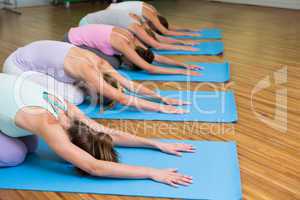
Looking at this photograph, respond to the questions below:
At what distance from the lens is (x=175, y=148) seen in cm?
257

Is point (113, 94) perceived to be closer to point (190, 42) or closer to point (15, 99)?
point (15, 99)

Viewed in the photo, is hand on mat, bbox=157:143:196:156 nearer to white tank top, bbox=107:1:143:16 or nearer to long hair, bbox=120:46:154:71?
long hair, bbox=120:46:154:71

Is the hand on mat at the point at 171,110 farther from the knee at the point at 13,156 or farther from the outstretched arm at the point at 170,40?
the outstretched arm at the point at 170,40

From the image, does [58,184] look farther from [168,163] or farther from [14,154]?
[168,163]

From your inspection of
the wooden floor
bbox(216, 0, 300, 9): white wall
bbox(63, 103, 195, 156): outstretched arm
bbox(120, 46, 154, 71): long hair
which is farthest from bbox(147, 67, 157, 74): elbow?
bbox(216, 0, 300, 9): white wall

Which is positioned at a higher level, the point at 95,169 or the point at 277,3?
the point at 277,3

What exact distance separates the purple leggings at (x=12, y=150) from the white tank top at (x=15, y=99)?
73mm

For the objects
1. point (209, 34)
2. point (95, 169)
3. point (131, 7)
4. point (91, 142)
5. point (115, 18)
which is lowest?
point (95, 169)

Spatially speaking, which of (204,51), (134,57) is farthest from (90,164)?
(204,51)

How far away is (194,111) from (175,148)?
28.9 inches

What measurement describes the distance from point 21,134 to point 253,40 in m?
4.36

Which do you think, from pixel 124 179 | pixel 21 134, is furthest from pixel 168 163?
pixel 21 134

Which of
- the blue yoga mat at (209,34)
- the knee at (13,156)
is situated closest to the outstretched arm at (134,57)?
the knee at (13,156)

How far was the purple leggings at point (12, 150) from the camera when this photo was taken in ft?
7.59
